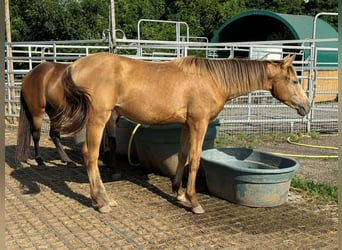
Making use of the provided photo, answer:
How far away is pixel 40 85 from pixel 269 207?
339 centimetres

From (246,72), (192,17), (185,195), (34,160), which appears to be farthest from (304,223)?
(192,17)

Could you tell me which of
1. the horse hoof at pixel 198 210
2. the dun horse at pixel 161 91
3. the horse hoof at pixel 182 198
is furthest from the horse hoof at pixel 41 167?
the horse hoof at pixel 198 210

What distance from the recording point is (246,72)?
12.6 feet

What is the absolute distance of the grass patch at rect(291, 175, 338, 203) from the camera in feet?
13.6

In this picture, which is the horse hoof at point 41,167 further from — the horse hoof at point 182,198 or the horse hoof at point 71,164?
the horse hoof at point 182,198

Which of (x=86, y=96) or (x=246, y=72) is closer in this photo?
(x=86, y=96)

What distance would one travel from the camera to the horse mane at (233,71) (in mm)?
3805

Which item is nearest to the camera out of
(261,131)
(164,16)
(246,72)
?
(246,72)

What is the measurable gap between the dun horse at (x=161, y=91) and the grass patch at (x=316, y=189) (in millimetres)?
1020

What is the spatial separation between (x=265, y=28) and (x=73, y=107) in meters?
16.9

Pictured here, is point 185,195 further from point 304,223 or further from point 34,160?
point 34,160

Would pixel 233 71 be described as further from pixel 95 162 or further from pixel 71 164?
pixel 71 164

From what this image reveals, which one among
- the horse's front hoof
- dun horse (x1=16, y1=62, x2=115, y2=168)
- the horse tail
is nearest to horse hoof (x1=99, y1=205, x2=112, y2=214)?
the horse's front hoof

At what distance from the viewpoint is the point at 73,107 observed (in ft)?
12.0
